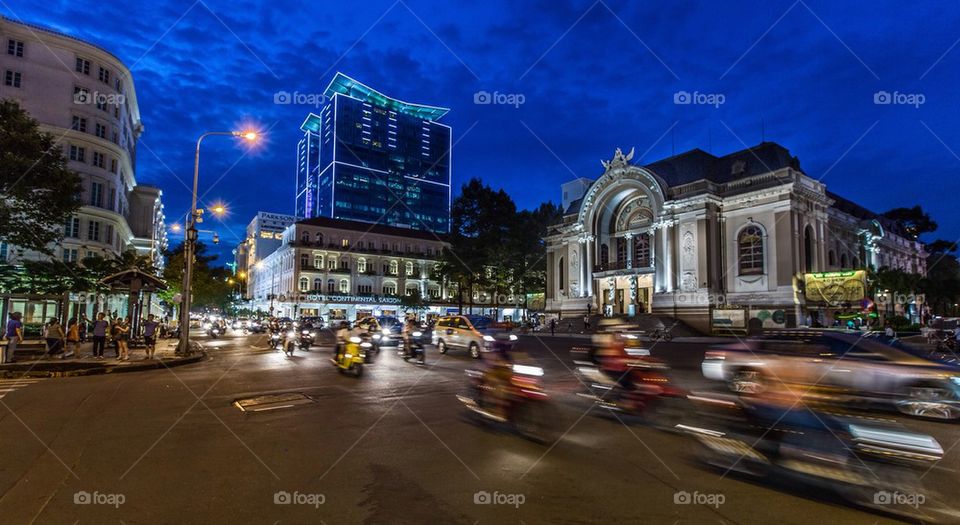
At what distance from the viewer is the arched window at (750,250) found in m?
43.3

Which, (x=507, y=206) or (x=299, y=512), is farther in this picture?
(x=507, y=206)

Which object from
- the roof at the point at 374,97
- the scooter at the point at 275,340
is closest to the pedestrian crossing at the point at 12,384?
the scooter at the point at 275,340

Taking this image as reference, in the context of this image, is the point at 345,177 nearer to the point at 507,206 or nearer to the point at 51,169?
the point at 507,206

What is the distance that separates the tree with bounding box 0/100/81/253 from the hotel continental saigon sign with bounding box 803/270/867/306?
45911mm

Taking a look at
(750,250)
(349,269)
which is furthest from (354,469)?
(349,269)

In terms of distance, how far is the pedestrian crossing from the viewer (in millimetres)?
12192

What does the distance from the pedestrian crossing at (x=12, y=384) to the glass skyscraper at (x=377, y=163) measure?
10797 centimetres

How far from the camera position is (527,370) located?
8.38 m

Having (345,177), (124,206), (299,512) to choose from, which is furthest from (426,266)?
(299,512)

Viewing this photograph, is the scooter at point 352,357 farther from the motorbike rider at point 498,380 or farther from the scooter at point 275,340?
the scooter at point 275,340

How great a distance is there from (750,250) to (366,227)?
54.5 m

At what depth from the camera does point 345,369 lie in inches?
616

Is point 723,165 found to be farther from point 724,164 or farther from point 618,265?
point 618,265

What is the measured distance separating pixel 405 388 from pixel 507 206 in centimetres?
5271
